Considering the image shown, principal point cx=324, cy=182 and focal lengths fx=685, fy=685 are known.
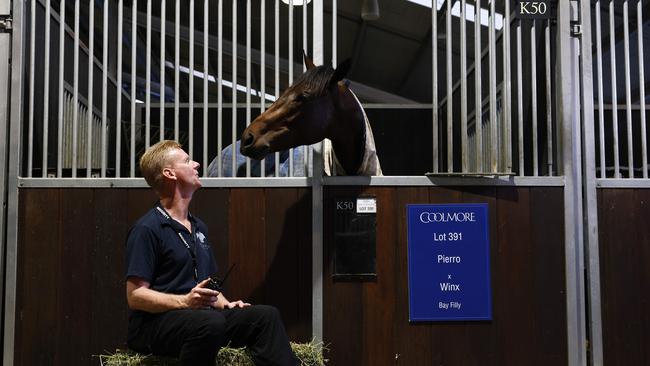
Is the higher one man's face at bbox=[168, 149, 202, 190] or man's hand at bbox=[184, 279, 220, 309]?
man's face at bbox=[168, 149, 202, 190]

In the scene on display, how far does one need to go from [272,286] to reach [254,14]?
3.48 metres

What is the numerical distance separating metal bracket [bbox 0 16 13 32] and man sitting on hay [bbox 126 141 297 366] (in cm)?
96

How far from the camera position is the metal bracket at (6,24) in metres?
2.69

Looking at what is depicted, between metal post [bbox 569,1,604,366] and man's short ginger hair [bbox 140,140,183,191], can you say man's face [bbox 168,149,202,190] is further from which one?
metal post [bbox 569,1,604,366]

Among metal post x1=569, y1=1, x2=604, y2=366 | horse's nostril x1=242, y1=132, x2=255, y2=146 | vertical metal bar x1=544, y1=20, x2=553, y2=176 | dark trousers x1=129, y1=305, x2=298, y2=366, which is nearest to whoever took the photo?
dark trousers x1=129, y1=305, x2=298, y2=366

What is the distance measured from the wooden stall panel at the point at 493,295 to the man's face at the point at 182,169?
633mm

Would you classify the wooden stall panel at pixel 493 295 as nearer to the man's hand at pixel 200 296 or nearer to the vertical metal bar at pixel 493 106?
the vertical metal bar at pixel 493 106

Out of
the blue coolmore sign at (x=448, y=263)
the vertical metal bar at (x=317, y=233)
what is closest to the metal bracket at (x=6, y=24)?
the vertical metal bar at (x=317, y=233)

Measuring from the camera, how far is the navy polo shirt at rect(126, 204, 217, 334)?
203 cm

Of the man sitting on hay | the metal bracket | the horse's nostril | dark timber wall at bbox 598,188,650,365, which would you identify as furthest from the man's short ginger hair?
dark timber wall at bbox 598,188,650,365

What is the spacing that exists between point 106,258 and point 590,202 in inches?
75.2

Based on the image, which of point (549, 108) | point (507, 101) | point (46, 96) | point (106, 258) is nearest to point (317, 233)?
point (106, 258)

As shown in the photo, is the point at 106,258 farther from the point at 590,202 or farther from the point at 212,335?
the point at 590,202

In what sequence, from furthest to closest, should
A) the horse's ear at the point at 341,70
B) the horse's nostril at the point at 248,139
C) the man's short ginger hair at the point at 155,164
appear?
the horse's ear at the point at 341,70 < the horse's nostril at the point at 248,139 < the man's short ginger hair at the point at 155,164
